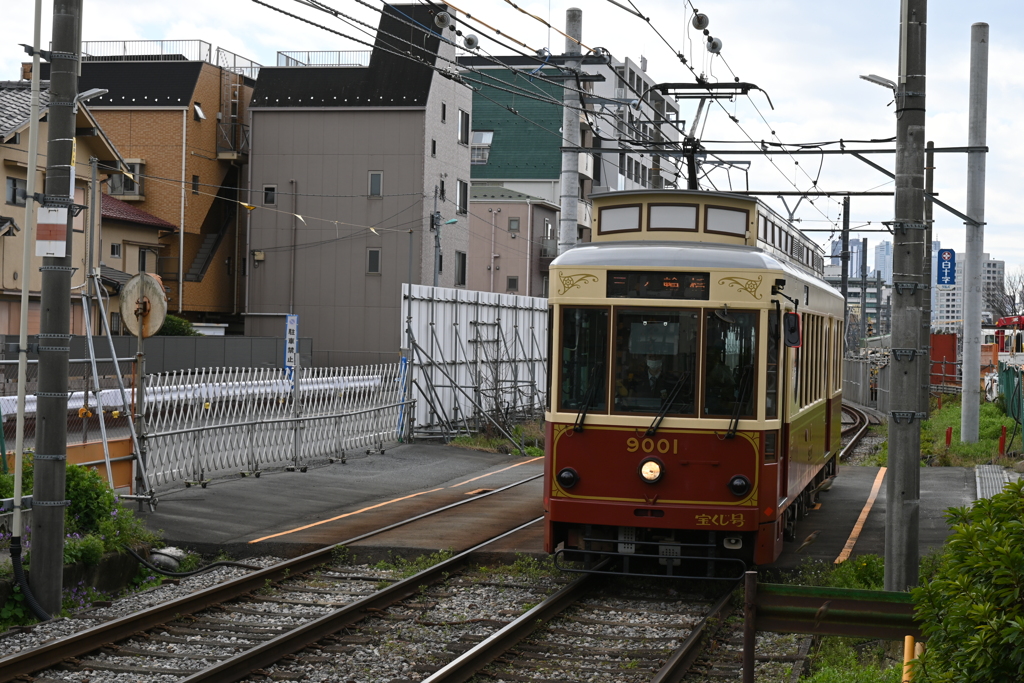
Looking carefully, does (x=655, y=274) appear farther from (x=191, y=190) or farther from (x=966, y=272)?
(x=191, y=190)

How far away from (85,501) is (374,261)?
31976 mm

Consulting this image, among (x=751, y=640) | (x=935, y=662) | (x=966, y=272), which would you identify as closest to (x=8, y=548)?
(x=751, y=640)

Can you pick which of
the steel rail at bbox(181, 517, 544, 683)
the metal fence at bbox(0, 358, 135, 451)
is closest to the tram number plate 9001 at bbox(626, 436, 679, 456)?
the steel rail at bbox(181, 517, 544, 683)

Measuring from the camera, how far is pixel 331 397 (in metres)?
20.2

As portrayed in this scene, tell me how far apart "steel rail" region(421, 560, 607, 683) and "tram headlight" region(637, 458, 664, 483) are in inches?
46.1

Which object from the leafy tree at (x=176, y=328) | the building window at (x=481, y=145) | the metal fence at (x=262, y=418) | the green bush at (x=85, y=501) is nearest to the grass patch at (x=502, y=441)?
the metal fence at (x=262, y=418)

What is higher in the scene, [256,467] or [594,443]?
[594,443]

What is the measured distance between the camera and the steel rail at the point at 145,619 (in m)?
7.41

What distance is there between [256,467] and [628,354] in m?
9.25

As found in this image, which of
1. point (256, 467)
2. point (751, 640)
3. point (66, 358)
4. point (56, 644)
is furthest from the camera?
point (256, 467)

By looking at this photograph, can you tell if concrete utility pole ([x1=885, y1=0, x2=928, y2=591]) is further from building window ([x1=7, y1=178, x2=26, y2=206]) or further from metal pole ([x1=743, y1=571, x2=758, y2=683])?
building window ([x1=7, y1=178, x2=26, y2=206])

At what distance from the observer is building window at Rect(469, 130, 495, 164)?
205 ft

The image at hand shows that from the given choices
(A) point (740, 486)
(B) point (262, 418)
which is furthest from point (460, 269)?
(A) point (740, 486)

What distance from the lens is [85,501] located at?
1081 centimetres
